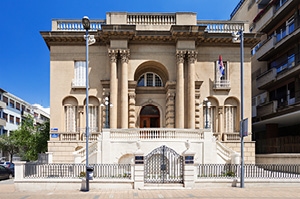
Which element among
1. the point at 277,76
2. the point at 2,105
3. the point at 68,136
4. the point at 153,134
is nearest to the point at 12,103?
the point at 2,105

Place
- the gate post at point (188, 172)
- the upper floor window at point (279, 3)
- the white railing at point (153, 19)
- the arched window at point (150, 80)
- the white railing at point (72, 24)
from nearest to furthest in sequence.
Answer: the gate post at point (188, 172) → the white railing at point (153, 19) → the white railing at point (72, 24) → the arched window at point (150, 80) → the upper floor window at point (279, 3)

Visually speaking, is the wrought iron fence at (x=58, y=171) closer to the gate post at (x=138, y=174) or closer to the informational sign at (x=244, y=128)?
the gate post at (x=138, y=174)

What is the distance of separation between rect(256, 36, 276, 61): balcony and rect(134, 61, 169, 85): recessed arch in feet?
42.2

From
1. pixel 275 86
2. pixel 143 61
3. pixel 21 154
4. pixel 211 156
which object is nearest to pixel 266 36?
pixel 275 86

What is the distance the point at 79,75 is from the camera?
92.3 ft

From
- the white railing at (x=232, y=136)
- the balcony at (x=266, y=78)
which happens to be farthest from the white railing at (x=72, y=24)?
the balcony at (x=266, y=78)

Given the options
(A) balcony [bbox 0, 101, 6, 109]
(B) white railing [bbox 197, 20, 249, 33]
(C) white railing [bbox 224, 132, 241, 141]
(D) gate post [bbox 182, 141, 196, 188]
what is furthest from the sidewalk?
(A) balcony [bbox 0, 101, 6, 109]

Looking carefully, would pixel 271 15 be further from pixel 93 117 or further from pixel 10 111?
pixel 10 111

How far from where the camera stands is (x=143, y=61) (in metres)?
28.1

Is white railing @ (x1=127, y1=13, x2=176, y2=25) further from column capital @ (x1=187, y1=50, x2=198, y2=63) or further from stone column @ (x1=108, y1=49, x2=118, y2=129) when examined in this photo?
stone column @ (x1=108, y1=49, x2=118, y2=129)

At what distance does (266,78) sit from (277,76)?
227 cm

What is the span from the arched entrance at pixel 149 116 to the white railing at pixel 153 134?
7971mm

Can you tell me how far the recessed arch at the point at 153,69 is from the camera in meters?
28.8

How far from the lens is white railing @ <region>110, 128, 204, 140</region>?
21.3 meters
